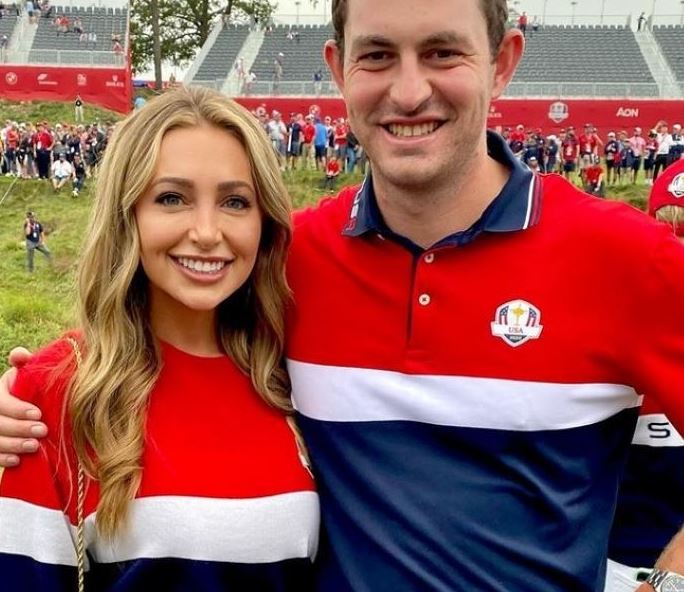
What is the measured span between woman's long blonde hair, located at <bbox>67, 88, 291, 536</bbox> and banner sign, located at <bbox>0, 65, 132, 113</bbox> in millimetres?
27943

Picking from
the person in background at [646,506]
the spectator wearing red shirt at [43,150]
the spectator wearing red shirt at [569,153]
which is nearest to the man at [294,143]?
the spectator wearing red shirt at [43,150]

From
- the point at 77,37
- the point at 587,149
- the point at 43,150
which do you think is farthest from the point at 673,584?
the point at 77,37

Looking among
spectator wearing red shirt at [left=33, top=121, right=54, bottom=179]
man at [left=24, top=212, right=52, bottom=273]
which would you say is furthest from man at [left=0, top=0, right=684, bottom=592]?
spectator wearing red shirt at [left=33, top=121, right=54, bottom=179]

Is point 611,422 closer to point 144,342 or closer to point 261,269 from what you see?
point 261,269

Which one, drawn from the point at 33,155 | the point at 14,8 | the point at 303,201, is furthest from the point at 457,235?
the point at 14,8

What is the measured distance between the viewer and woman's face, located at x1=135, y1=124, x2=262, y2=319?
2.17 m

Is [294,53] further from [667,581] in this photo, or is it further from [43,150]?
[667,581]

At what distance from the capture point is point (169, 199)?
2191mm

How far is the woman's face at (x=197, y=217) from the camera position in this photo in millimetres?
2172

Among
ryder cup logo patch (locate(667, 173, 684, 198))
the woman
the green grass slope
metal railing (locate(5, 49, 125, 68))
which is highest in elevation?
metal railing (locate(5, 49, 125, 68))

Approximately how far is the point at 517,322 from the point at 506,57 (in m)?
0.74

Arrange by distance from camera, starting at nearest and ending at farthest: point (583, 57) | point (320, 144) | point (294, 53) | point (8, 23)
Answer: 1. point (320, 144)
2. point (8, 23)
3. point (583, 57)
4. point (294, 53)

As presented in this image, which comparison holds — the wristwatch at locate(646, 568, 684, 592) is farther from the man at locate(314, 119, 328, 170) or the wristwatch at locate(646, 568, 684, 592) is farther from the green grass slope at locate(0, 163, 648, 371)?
the man at locate(314, 119, 328, 170)

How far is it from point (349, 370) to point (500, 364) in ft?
1.29
